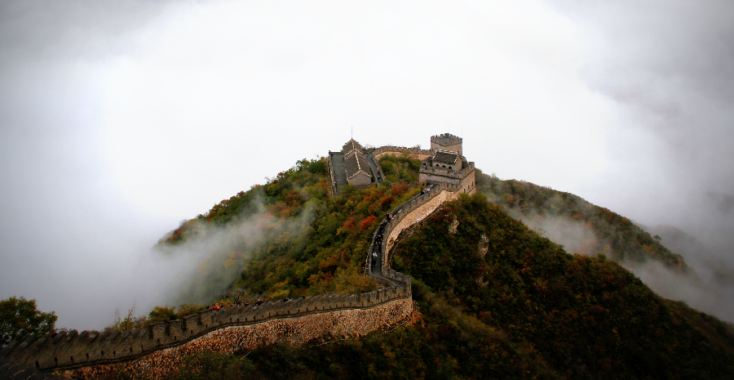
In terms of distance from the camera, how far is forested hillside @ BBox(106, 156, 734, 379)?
29416mm

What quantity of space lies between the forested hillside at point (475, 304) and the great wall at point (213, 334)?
914 millimetres

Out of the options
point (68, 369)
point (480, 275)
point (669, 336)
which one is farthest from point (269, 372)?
point (669, 336)

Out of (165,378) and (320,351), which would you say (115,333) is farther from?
(320,351)

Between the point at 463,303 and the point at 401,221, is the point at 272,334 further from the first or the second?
the point at 401,221

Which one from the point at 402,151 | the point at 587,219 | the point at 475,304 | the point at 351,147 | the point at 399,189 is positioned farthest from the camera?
the point at 587,219

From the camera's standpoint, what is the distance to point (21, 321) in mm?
22141

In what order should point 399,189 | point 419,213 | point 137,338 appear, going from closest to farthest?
1. point 137,338
2. point 419,213
3. point 399,189

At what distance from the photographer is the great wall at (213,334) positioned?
1714cm

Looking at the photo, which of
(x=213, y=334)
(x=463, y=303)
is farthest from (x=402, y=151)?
(x=213, y=334)

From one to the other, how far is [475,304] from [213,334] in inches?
915

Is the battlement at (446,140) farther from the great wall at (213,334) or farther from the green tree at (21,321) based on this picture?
the green tree at (21,321)

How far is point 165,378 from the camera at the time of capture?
1988 centimetres

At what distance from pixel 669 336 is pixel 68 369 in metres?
42.1

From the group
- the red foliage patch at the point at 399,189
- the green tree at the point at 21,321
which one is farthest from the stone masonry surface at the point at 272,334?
the red foliage patch at the point at 399,189
